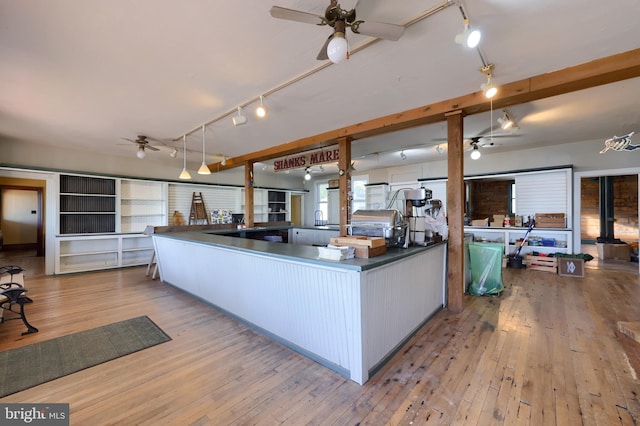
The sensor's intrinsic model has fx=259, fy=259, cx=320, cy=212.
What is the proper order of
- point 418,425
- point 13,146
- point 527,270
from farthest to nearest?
point 527,270
point 13,146
point 418,425

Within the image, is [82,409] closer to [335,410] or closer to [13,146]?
[335,410]

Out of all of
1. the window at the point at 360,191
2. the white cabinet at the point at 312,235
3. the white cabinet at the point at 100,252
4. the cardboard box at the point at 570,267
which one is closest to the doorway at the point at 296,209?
the window at the point at 360,191

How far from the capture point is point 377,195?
8297mm

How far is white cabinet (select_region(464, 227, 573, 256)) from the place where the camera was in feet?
18.4

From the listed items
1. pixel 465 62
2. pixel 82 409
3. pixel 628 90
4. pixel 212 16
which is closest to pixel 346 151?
pixel 465 62

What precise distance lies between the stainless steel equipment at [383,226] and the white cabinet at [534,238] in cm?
424

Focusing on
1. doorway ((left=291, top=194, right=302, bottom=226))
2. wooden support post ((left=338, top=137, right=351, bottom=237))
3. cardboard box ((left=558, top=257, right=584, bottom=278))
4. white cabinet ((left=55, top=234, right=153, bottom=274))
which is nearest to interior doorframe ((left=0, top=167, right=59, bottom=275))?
white cabinet ((left=55, top=234, right=153, bottom=274))

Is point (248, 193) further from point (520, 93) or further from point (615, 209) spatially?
point (615, 209)

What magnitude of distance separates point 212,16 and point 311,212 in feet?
28.4

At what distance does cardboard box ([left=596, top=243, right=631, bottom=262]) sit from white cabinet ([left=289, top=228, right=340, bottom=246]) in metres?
6.99

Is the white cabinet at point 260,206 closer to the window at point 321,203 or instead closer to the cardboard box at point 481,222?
the window at point 321,203

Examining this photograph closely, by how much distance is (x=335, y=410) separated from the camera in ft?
5.54

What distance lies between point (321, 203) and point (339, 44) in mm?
8601

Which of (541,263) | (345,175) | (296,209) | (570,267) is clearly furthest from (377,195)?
(570,267)
